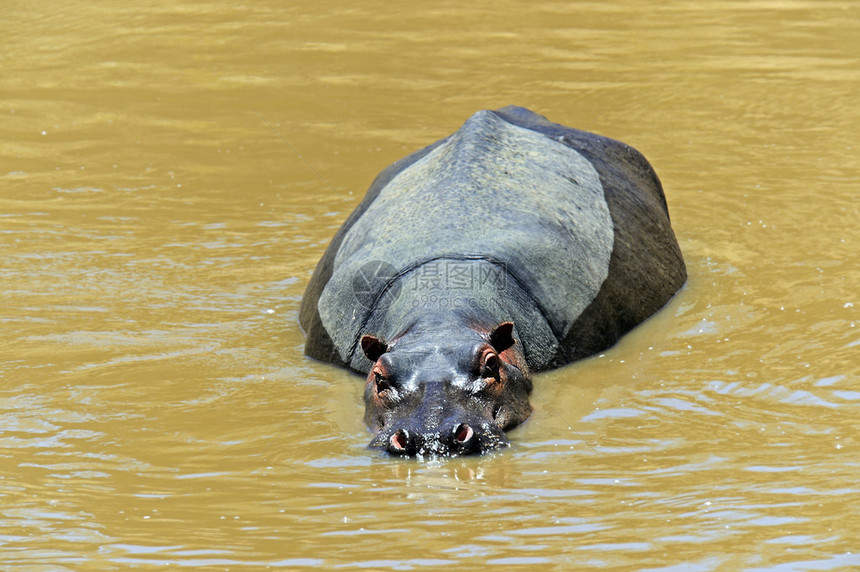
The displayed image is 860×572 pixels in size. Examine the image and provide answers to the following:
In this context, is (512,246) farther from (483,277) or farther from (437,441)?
(437,441)

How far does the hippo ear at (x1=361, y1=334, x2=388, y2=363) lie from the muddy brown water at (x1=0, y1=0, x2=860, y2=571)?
33 cm

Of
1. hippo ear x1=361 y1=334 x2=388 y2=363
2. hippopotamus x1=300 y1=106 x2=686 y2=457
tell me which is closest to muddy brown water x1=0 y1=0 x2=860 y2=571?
hippopotamus x1=300 y1=106 x2=686 y2=457

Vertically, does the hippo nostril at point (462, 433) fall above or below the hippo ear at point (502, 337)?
below

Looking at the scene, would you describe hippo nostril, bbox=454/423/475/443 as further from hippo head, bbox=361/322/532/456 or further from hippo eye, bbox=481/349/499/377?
hippo eye, bbox=481/349/499/377

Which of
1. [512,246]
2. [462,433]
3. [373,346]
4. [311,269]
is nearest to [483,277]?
[512,246]

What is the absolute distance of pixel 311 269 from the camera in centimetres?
927

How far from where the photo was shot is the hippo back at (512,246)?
23.5 feet

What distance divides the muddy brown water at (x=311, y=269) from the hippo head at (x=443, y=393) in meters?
0.13

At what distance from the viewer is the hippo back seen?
7164 mm

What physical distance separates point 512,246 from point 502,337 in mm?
1045

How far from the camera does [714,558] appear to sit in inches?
169

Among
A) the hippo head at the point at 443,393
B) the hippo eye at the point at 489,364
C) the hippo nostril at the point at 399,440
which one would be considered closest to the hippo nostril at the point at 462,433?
the hippo head at the point at 443,393

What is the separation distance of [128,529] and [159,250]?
4.98 m

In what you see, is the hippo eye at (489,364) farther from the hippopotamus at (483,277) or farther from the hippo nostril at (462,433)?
the hippo nostril at (462,433)
